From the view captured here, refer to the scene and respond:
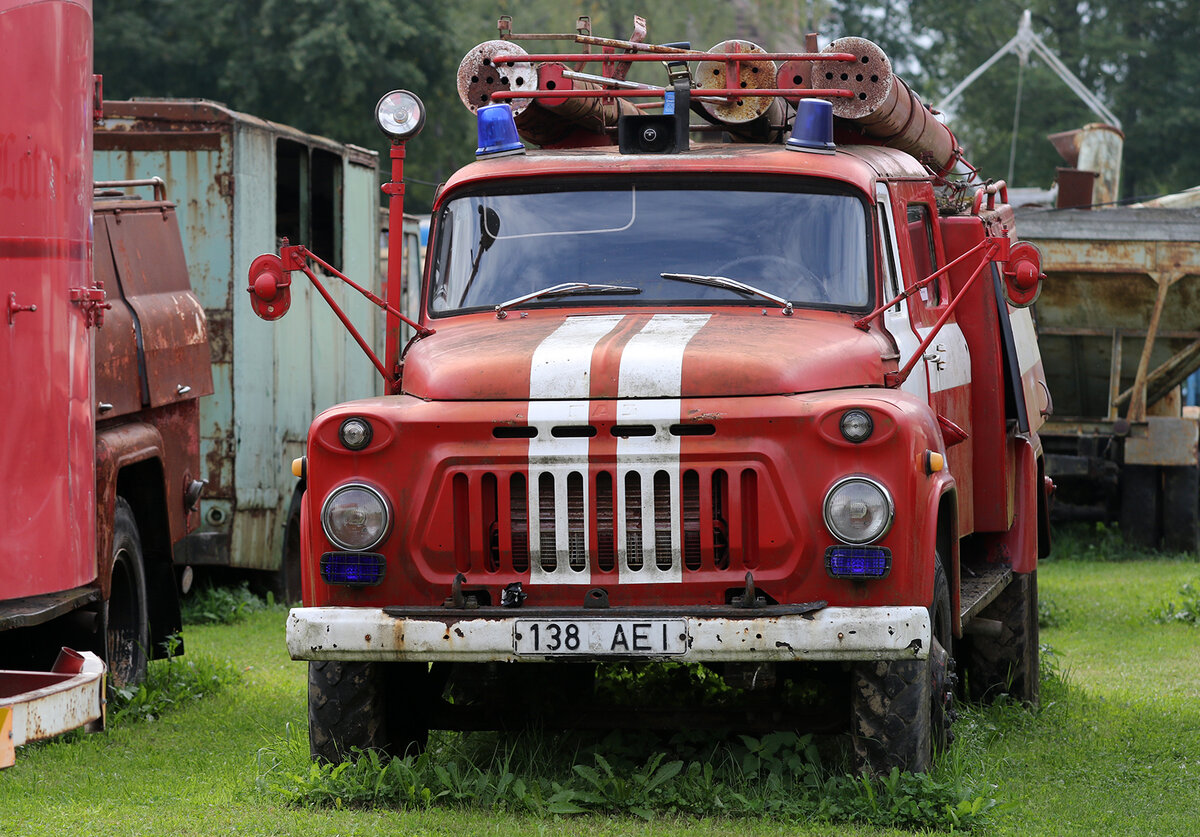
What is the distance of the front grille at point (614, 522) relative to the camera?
5.84m

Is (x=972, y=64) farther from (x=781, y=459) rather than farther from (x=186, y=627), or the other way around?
(x=781, y=459)

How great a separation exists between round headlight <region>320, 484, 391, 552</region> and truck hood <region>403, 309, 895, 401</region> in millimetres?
419

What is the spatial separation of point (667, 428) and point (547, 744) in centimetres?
172

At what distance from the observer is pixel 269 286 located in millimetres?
6469

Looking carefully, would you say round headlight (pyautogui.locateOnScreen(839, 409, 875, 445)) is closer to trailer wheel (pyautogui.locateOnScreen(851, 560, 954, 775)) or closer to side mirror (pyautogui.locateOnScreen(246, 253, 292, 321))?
trailer wheel (pyautogui.locateOnScreen(851, 560, 954, 775))

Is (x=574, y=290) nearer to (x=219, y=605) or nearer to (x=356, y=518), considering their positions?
(x=356, y=518)

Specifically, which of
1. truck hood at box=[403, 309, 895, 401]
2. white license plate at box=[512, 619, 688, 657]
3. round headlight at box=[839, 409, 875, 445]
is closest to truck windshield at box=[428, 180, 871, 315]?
truck hood at box=[403, 309, 895, 401]

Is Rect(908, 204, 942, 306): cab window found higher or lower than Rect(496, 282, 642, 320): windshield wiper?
higher

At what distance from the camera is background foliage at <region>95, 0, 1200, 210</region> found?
30141mm

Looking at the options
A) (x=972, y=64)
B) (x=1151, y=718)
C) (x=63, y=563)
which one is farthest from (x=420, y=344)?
(x=972, y=64)

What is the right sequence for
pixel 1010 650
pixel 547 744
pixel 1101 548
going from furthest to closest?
1. pixel 1101 548
2. pixel 1010 650
3. pixel 547 744

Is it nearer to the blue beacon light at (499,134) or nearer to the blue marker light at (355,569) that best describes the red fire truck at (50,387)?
the blue marker light at (355,569)

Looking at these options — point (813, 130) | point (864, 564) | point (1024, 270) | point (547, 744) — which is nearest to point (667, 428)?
point (864, 564)

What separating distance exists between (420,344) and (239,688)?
3.08m
